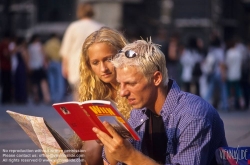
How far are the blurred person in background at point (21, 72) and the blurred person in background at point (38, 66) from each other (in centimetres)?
23

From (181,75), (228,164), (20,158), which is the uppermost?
(228,164)

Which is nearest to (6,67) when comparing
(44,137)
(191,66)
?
(191,66)

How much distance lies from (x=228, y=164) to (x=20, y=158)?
2.15 metres

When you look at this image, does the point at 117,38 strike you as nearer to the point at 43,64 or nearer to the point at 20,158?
the point at 20,158

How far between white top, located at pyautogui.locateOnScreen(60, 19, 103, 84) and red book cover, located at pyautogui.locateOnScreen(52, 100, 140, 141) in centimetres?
532

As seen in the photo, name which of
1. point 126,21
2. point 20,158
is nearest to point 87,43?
point 20,158

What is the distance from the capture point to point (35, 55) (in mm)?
19672

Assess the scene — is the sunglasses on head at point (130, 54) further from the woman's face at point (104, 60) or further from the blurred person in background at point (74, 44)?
the blurred person in background at point (74, 44)

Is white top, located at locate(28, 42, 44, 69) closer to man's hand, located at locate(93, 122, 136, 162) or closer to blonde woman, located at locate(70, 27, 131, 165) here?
blonde woman, located at locate(70, 27, 131, 165)

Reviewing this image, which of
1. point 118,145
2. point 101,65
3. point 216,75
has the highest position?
point 101,65

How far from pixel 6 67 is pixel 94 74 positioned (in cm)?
1414

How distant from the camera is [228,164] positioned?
4090 millimetres

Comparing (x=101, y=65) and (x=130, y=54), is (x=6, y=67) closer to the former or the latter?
(x=101, y=65)

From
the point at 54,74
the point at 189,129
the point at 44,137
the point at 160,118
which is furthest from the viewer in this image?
the point at 54,74
